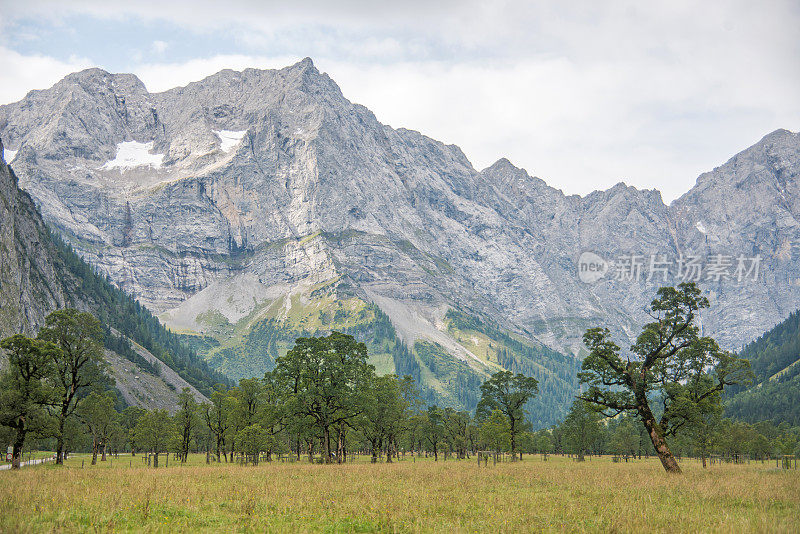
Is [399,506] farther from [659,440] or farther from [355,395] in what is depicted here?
[355,395]

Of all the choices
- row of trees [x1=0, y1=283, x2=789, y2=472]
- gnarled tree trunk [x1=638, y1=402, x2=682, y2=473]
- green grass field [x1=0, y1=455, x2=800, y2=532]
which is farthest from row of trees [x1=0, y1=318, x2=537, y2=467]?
gnarled tree trunk [x1=638, y1=402, x2=682, y2=473]

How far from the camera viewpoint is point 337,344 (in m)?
69.4

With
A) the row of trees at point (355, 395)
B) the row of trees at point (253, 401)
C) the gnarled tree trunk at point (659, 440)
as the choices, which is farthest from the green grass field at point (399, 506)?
the row of trees at point (253, 401)

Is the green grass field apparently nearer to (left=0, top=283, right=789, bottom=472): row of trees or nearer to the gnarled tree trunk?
the gnarled tree trunk

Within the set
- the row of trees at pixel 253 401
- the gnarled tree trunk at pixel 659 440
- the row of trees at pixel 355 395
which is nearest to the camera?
the gnarled tree trunk at pixel 659 440

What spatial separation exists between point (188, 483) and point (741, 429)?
425 ft

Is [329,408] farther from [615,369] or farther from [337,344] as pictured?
[615,369]

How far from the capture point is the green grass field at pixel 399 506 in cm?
1700

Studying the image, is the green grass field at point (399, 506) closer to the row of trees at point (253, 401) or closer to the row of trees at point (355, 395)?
the row of trees at point (355, 395)

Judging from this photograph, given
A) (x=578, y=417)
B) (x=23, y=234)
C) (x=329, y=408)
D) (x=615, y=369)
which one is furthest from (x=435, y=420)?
(x=23, y=234)

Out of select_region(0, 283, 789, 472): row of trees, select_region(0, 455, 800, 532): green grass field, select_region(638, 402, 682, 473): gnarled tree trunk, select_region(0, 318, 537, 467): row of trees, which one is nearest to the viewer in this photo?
select_region(0, 455, 800, 532): green grass field

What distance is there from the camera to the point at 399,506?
2088cm

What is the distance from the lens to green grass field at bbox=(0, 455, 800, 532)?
669 inches

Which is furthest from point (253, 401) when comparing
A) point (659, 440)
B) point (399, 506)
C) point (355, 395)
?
point (399, 506)
